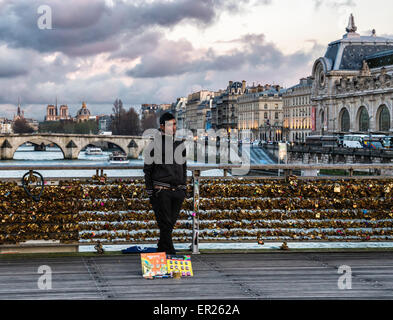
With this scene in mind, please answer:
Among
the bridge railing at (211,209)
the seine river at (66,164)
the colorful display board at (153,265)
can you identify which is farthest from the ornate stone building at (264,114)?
the colorful display board at (153,265)

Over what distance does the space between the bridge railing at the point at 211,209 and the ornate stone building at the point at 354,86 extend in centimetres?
5377

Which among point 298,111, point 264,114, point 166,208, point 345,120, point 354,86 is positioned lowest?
point 166,208

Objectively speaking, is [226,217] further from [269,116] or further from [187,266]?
[269,116]

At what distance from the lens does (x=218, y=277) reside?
248 inches

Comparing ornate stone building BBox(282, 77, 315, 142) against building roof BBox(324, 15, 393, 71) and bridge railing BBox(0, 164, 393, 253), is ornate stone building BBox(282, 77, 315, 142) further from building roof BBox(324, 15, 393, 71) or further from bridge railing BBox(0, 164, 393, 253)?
bridge railing BBox(0, 164, 393, 253)

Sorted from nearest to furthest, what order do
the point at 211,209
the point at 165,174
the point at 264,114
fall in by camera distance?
the point at 165,174
the point at 211,209
the point at 264,114

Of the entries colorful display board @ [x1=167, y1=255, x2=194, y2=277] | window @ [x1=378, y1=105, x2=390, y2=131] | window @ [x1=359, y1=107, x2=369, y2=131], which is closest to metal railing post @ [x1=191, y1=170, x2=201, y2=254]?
colorful display board @ [x1=167, y1=255, x2=194, y2=277]

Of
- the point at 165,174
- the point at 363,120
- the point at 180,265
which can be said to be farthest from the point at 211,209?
the point at 363,120

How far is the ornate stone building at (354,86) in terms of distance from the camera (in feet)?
205

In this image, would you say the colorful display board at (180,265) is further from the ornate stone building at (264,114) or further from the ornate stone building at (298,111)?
the ornate stone building at (264,114)

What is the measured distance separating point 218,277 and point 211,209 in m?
1.99

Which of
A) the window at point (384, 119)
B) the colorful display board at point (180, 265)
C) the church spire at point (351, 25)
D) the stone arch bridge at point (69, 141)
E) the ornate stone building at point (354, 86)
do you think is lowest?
the colorful display board at point (180, 265)

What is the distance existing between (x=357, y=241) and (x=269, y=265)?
1.93 meters

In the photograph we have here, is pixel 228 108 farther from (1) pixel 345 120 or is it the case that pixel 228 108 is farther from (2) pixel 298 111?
(1) pixel 345 120
